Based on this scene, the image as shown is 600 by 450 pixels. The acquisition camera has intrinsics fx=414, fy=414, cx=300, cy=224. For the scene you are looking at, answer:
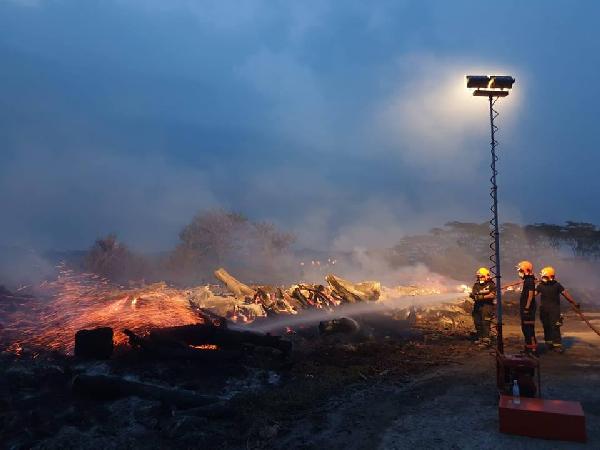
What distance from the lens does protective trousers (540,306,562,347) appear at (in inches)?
450

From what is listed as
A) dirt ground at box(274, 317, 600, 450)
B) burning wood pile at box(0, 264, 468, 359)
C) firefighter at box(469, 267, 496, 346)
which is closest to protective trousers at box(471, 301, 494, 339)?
firefighter at box(469, 267, 496, 346)

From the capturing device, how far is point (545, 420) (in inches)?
229

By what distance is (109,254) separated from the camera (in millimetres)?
35812

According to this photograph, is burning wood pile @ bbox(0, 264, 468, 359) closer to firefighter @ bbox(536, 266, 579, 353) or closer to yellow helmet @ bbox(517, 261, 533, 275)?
firefighter @ bbox(536, 266, 579, 353)

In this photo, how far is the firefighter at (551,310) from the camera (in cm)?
1142

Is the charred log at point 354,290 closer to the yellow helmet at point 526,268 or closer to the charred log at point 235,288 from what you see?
the charred log at point 235,288

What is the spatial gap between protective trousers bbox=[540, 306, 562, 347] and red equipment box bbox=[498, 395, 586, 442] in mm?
6130

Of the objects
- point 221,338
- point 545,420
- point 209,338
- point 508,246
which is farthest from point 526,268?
point 508,246

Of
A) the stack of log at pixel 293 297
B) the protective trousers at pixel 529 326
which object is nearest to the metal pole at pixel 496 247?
the protective trousers at pixel 529 326

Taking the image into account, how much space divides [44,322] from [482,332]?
14.3 m

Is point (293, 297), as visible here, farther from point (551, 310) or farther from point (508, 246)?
point (508, 246)

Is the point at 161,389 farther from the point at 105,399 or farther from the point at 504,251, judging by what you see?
the point at 504,251

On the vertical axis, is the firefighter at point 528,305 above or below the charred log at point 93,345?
above

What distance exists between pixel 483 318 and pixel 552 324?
2.07m
